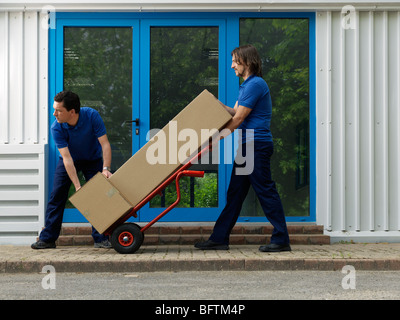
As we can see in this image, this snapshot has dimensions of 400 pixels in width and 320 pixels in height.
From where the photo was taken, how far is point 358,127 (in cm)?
789

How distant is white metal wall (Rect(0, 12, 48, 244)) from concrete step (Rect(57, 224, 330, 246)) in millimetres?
505

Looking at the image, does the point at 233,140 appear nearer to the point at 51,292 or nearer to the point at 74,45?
the point at 74,45

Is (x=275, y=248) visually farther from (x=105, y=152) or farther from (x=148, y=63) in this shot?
(x=148, y=63)

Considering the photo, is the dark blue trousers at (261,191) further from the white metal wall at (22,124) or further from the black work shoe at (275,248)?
the white metal wall at (22,124)

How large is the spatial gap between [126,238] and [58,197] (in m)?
0.98

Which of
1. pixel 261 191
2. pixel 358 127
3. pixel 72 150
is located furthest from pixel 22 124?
pixel 358 127

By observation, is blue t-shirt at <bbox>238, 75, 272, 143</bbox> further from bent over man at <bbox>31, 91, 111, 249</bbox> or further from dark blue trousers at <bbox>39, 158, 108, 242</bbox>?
dark blue trousers at <bbox>39, 158, 108, 242</bbox>

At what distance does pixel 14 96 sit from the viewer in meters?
7.93

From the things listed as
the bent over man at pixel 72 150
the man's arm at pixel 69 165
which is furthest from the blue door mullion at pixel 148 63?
the man's arm at pixel 69 165

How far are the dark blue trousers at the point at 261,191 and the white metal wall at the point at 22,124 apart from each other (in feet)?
7.79

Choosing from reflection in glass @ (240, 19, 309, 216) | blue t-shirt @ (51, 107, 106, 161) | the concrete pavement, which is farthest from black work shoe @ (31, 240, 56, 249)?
reflection in glass @ (240, 19, 309, 216)

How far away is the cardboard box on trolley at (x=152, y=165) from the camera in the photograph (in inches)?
248

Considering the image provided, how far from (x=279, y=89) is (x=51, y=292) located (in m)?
4.17

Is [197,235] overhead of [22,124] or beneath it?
beneath
